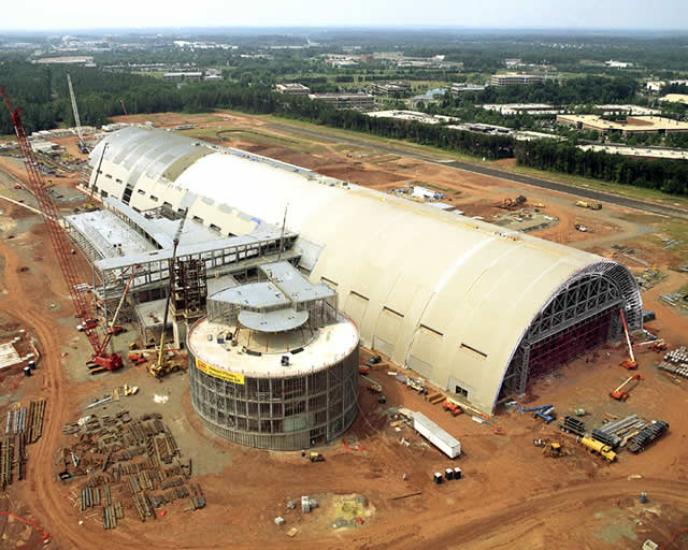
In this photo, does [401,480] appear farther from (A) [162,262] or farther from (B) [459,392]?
(A) [162,262]

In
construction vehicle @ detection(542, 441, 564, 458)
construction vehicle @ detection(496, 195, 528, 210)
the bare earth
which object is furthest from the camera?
construction vehicle @ detection(496, 195, 528, 210)

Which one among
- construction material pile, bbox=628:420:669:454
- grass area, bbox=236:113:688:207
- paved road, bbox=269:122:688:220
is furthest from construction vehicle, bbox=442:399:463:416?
grass area, bbox=236:113:688:207

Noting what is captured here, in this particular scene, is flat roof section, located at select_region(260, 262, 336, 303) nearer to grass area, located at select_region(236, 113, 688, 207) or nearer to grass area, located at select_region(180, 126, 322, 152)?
grass area, located at select_region(236, 113, 688, 207)

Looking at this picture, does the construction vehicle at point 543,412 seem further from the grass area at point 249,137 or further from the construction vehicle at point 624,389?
the grass area at point 249,137

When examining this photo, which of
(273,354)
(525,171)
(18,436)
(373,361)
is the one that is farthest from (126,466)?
(525,171)

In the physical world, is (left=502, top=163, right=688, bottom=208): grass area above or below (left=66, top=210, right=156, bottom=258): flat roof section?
below

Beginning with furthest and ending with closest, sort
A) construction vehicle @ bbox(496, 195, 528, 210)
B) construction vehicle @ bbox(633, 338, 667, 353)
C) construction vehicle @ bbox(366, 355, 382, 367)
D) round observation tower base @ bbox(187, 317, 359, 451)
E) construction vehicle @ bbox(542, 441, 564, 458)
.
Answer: construction vehicle @ bbox(496, 195, 528, 210) → construction vehicle @ bbox(633, 338, 667, 353) → construction vehicle @ bbox(366, 355, 382, 367) → construction vehicle @ bbox(542, 441, 564, 458) → round observation tower base @ bbox(187, 317, 359, 451)

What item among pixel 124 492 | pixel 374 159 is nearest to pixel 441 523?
pixel 124 492
